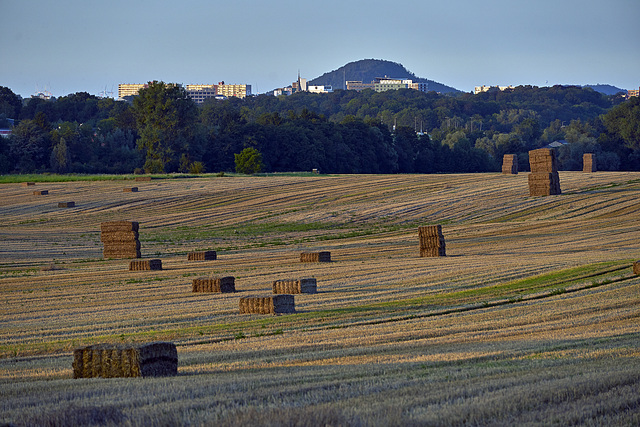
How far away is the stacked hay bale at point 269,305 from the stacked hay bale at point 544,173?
33.5m

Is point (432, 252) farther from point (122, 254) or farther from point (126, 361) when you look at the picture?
point (126, 361)

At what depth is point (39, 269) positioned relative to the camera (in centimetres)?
2838

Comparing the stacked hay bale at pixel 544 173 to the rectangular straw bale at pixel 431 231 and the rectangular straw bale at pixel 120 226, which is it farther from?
the rectangular straw bale at pixel 120 226

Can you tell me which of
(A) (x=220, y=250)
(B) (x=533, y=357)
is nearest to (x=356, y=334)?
(B) (x=533, y=357)

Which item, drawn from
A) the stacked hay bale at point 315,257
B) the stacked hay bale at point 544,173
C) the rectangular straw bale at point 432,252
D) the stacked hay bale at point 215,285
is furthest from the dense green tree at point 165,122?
the stacked hay bale at point 215,285

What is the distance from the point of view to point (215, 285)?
20.5m

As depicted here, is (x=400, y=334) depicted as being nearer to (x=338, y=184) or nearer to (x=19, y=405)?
(x=19, y=405)

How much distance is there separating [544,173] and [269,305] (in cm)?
3455

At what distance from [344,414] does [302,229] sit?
39.8m

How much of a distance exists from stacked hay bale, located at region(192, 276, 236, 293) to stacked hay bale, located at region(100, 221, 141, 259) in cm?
1277

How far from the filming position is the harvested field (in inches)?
261

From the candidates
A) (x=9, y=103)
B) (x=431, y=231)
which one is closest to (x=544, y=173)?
(x=431, y=231)

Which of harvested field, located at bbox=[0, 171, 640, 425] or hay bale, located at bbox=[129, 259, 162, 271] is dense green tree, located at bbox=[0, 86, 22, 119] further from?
hay bale, located at bbox=[129, 259, 162, 271]

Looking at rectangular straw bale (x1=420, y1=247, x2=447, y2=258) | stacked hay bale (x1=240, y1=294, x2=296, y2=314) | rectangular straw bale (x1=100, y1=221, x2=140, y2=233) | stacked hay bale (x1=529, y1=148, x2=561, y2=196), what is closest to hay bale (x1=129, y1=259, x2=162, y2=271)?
rectangular straw bale (x1=100, y1=221, x2=140, y2=233)
